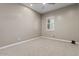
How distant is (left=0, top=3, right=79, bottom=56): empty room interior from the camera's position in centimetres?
238

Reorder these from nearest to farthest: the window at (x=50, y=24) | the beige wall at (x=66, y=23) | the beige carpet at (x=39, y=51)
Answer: the beige carpet at (x=39, y=51) → the beige wall at (x=66, y=23) → the window at (x=50, y=24)

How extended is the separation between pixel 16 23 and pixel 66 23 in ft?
8.07

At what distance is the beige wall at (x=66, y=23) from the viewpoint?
128 inches

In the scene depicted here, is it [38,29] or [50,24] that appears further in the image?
[38,29]

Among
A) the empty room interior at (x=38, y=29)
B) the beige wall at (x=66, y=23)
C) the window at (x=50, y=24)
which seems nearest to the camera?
the empty room interior at (x=38, y=29)

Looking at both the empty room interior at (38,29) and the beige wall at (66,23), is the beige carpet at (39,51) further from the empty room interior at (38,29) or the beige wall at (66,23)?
the beige wall at (66,23)

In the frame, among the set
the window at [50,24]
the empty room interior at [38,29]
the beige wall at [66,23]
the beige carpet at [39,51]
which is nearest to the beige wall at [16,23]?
the empty room interior at [38,29]

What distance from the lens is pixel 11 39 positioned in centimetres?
275

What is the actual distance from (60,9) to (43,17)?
3.79 feet

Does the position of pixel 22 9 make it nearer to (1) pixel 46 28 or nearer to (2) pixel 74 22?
(1) pixel 46 28

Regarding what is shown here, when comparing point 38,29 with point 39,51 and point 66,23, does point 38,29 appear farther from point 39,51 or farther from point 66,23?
point 39,51

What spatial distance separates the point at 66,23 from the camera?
11.8 feet

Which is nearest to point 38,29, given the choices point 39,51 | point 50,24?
point 50,24

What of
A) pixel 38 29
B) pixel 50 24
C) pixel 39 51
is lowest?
pixel 39 51
